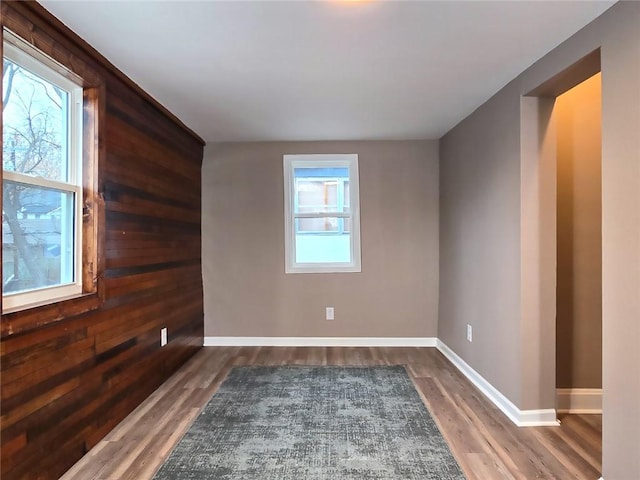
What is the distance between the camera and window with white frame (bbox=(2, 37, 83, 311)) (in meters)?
1.73

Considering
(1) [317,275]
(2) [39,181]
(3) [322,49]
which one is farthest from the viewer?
(1) [317,275]

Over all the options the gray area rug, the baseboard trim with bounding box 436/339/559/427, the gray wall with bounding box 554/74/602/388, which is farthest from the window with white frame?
the gray wall with bounding box 554/74/602/388

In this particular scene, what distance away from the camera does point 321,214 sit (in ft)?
14.0

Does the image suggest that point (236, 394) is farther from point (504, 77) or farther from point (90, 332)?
point (504, 77)

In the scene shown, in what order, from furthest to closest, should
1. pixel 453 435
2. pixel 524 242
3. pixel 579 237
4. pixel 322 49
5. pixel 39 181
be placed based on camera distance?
pixel 579 237
pixel 524 242
pixel 453 435
pixel 322 49
pixel 39 181

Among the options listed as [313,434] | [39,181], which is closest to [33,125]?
[39,181]

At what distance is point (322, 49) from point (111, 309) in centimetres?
196

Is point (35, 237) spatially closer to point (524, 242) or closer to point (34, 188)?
point (34, 188)

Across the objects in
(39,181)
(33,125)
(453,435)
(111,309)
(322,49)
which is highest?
(322,49)

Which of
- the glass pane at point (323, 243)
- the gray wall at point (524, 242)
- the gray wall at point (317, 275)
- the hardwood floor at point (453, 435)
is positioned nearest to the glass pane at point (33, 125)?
the hardwood floor at point (453, 435)

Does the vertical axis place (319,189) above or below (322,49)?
below

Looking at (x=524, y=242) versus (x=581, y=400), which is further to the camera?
(x=581, y=400)

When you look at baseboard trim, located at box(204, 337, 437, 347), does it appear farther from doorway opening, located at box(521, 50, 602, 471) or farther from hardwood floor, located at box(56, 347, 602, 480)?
doorway opening, located at box(521, 50, 602, 471)

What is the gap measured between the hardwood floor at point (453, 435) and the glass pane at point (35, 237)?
988mm
